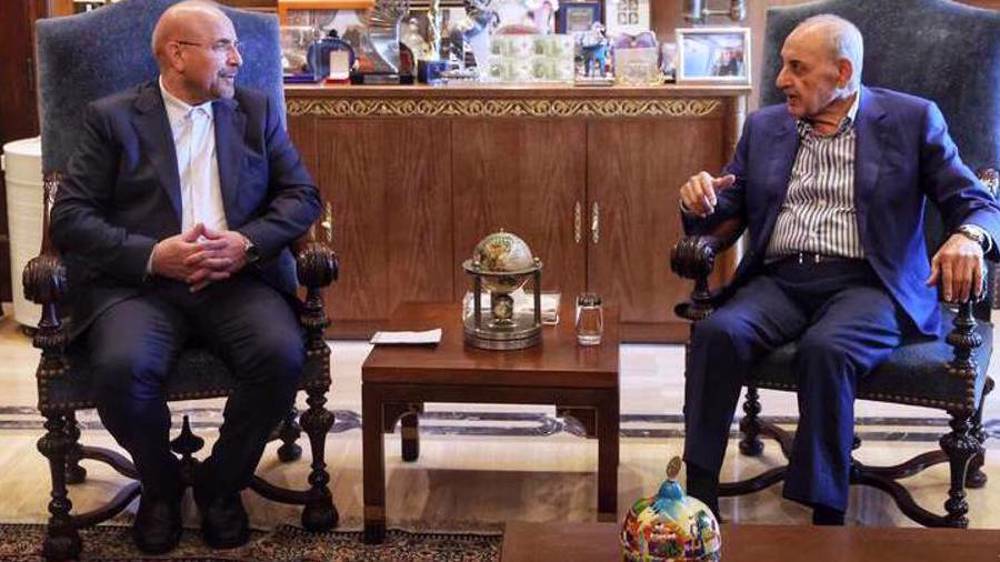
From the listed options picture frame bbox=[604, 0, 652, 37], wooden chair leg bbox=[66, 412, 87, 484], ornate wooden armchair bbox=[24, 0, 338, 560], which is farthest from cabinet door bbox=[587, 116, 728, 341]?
wooden chair leg bbox=[66, 412, 87, 484]

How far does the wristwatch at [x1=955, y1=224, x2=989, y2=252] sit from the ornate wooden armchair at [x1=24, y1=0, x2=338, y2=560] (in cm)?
135

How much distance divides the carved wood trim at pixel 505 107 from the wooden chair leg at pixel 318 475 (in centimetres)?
162

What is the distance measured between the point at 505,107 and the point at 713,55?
72cm

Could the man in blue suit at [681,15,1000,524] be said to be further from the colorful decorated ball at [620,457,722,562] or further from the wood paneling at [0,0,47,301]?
the wood paneling at [0,0,47,301]

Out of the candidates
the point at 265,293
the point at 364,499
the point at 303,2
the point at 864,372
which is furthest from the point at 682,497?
the point at 303,2

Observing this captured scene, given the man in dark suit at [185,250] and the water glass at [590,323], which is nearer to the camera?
the man in dark suit at [185,250]

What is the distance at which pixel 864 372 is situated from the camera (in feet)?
8.66

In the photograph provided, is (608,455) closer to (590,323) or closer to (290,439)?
(590,323)

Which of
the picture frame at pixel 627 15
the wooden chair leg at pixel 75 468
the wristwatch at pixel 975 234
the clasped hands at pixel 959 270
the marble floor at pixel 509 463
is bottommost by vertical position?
the marble floor at pixel 509 463

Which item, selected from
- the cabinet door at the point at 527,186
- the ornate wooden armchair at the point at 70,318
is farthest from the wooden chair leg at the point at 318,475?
the cabinet door at the point at 527,186

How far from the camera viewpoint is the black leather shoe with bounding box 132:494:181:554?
2.76 m

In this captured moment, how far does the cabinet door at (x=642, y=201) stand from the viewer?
423 cm

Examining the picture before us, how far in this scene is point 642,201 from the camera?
4293 millimetres

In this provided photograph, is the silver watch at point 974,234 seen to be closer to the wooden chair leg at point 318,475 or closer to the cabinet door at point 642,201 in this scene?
the wooden chair leg at point 318,475
